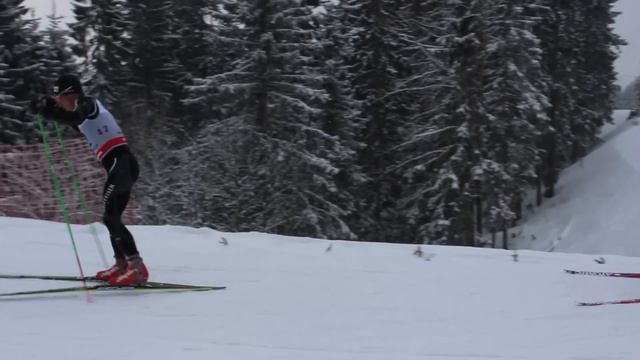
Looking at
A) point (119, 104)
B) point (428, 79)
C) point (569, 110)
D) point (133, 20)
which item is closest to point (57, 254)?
point (428, 79)

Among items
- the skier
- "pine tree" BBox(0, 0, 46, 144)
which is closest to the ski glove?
the skier

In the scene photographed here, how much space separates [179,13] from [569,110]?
21.6 m

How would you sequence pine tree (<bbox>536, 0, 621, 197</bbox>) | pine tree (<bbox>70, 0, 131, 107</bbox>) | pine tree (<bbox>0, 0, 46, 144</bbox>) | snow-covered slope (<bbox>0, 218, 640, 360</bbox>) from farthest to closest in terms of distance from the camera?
pine tree (<bbox>536, 0, 621, 197</bbox>), pine tree (<bbox>70, 0, 131, 107</bbox>), pine tree (<bbox>0, 0, 46, 144</bbox>), snow-covered slope (<bbox>0, 218, 640, 360</bbox>)

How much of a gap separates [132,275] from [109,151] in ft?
3.73

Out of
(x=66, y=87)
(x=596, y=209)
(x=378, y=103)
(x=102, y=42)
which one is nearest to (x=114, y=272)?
(x=66, y=87)

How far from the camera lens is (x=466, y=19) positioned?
68.7 feet

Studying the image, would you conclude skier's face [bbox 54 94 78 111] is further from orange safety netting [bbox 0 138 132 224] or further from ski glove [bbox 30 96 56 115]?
orange safety netting [bbox 0 138 132 224]

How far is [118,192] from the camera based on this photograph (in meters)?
5.70

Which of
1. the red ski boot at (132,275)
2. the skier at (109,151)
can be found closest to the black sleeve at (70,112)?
the skier at (109,151)

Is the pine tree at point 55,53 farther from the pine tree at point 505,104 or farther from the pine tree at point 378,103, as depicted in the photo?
the pine tree at point 505,104

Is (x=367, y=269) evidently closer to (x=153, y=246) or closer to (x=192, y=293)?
(x=192, y=293)

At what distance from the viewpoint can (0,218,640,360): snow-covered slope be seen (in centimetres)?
456

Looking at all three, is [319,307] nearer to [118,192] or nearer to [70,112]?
[118,192]

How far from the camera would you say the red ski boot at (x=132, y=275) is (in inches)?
225
